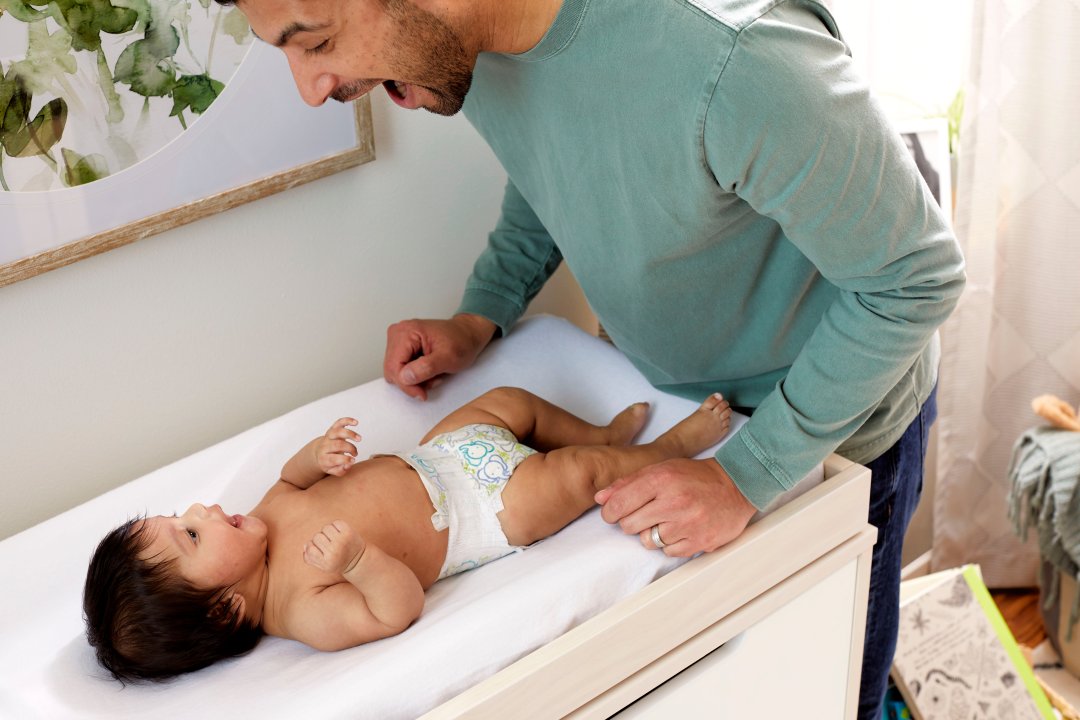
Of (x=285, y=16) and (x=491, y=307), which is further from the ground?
(x=285, y=16)

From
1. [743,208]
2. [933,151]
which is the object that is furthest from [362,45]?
[933,151]

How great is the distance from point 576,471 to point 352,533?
11.5 inches

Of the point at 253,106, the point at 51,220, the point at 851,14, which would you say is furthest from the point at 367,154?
the point at 851,14

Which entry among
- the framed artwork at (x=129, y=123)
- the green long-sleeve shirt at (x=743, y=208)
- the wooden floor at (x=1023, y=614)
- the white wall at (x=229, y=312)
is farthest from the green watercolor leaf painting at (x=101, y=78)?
the wooden floor at (x=1023, y=614)

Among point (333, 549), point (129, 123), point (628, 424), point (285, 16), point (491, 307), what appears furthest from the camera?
point (491, 307)

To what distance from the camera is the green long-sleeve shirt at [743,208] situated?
0.91 m

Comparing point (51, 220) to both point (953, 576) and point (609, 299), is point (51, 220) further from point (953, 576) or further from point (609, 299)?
point (953, 576)

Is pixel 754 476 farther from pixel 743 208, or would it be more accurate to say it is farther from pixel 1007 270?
pixel 1007 270

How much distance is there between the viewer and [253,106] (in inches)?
51.9

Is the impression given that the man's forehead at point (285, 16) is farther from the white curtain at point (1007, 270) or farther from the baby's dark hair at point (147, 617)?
the white curtain at point (1007, 270)

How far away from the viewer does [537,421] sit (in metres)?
1.35

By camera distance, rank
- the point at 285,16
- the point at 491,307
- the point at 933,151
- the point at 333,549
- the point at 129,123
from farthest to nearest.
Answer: the point at 933,151 < the point at 491,307 < the point at 129,123 < the point at 333,549 < the point at 285,16

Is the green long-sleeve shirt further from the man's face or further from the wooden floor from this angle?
the wooden floor

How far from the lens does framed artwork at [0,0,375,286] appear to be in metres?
1.13
